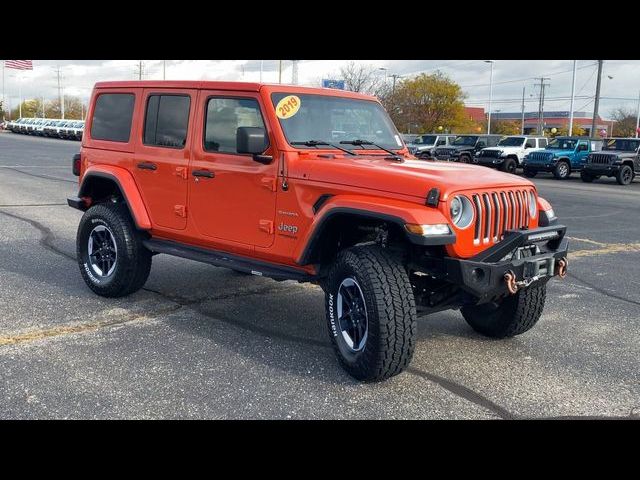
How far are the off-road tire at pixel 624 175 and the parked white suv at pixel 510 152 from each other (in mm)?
5027

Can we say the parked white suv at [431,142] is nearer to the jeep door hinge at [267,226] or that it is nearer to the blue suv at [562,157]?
the blue suv at [562,157]

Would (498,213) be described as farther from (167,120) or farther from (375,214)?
(167,120)

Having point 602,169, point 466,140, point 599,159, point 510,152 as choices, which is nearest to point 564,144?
point 510,152

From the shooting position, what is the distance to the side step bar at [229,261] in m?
4.86

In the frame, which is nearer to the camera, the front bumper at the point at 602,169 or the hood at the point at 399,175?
the hood at the point at 399,175

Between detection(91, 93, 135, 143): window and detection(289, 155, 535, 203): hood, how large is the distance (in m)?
2.21

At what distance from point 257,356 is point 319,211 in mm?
1171

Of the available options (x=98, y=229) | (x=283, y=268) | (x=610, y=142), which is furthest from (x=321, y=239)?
(x=610, y=142)

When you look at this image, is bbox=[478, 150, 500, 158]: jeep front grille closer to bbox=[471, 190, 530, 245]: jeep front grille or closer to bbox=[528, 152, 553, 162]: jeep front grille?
bbox=[528, 152, 553, 162]: jeep front grille

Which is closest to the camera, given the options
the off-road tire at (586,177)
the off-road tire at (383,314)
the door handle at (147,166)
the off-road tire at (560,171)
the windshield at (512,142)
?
the off-road tire at (383,314)

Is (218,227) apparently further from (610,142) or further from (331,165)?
(610,142)

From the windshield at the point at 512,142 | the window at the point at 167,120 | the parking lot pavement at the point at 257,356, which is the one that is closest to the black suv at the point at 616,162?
the windshield at the point at 512,142

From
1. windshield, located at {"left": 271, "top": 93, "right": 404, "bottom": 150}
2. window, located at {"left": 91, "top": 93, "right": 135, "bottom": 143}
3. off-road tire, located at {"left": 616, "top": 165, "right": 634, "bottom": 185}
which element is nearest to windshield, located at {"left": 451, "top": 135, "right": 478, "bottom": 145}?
off-road tire, located at {"left": 616, "top": 165, "right": 634, "bottom": 185}

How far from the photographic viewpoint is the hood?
4.16 metres
